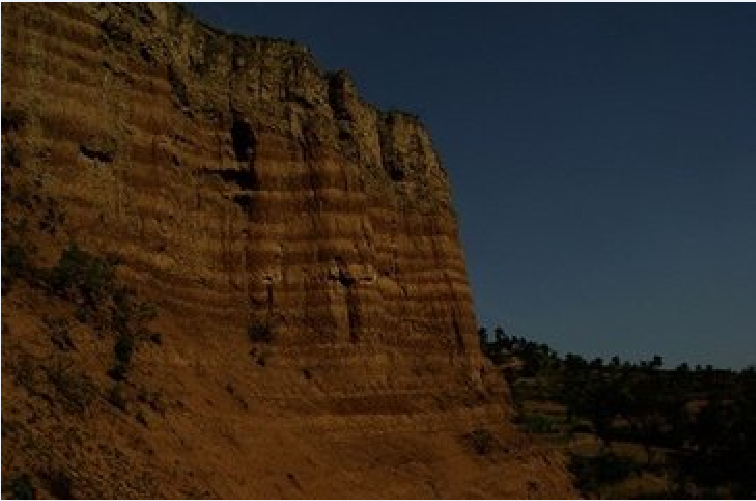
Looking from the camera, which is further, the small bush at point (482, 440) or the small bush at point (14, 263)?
the small bush at point (482, 440)

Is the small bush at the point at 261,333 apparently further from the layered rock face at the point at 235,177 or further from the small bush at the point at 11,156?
the small bush at the point at 11,156

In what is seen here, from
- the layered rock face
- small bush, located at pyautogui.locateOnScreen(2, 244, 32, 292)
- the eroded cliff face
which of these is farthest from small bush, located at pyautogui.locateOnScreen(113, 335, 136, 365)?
the layered rock face

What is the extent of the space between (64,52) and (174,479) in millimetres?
8889

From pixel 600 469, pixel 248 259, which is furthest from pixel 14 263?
pixel 600 469

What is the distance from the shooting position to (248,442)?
2152cm

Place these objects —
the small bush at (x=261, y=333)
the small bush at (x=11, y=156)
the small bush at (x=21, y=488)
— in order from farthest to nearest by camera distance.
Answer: the small bush at (x=261, y=333)
the small bush at (x=11, y=156)
the small bush at (x=21, y=488)

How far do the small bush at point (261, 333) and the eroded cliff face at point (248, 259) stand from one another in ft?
0.22

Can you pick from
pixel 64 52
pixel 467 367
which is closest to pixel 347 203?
pixel 467 367

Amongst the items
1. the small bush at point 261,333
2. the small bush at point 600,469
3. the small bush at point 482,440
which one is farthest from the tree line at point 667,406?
the small bush at point 261,333

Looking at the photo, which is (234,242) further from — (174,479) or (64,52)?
(174,479)

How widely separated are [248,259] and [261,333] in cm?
184

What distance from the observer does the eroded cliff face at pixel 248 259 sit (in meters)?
20.2

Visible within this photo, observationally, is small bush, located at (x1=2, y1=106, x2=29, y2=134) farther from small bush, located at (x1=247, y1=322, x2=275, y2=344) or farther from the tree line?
the tree line

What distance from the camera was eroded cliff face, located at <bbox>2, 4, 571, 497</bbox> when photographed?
2019cm
